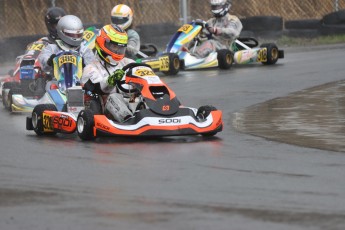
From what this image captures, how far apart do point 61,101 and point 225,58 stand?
282 inches

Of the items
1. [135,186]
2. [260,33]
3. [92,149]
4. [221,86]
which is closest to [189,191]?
[135,186]

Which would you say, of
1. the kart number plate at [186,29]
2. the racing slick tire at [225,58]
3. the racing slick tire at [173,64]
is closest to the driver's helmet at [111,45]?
the racing slick tire at [173,64]

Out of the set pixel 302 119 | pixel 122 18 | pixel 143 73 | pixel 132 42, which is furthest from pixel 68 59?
pixel 132 42

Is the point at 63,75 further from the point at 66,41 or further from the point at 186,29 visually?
the point at 186,29

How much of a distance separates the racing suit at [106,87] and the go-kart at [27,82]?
2.52 m

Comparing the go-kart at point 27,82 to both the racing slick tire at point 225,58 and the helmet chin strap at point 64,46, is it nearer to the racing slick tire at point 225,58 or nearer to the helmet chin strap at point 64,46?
the helmet chin strap at point 64,46

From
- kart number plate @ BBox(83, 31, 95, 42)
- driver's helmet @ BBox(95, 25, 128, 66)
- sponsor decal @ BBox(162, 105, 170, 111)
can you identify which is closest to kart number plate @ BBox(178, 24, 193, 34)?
kart number plate @ BBox(83, 31, 95, 42)

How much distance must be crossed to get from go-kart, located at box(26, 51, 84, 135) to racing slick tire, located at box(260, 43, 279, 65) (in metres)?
7.31

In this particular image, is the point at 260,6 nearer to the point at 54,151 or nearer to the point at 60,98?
the point at 60,98

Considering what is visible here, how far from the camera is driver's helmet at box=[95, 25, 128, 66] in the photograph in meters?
11.2

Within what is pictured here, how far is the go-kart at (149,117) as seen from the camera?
10109 mm

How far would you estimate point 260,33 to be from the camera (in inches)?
995

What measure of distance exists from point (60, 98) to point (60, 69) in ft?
2.23

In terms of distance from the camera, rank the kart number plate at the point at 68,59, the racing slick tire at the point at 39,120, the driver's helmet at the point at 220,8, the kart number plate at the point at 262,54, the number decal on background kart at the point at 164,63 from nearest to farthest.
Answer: the racing slick tire at the point at 39,120
the kart number plate at the point at 68,59
the number decal on background kart at the point at 164,63
the kart number plate at the point at 262,54
the driver's helmet at the point at 220,8
